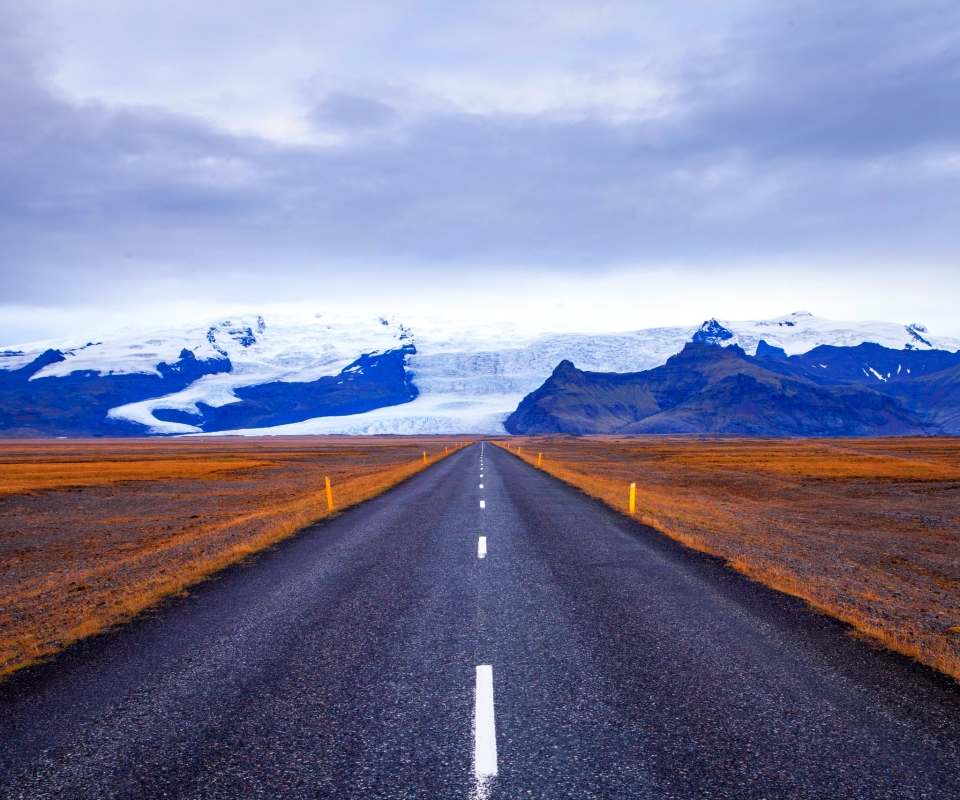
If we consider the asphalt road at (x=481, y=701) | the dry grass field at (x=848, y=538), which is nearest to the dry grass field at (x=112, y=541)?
the asphalt road at (x=481, y=701)

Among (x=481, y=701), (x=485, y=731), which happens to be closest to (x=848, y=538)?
(x=481, y=701)

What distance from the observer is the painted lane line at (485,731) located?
4797 mm

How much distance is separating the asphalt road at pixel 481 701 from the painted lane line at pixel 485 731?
19 mm

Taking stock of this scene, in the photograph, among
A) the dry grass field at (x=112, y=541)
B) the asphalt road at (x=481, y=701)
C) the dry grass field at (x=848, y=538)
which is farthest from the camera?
the dry grass field at (x=112, y=541)

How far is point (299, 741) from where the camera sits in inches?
207

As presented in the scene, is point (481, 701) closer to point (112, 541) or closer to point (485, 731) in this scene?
point (485, 731)

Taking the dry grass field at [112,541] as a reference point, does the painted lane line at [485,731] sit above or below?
above

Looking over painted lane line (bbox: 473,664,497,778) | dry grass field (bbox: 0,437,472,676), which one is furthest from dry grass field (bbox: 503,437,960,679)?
dry grass field (bbox: 0,437,472,676)

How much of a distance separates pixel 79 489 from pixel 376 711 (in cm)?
3989

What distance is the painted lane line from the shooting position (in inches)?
189

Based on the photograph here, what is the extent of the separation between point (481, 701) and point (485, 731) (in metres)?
0.58

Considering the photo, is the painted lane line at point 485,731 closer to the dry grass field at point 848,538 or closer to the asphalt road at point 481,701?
the asphalt road at point 481,701

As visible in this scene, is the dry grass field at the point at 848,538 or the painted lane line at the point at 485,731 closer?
the painted lane line at the point at 485,731

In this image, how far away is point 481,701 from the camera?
5938 millimetres
